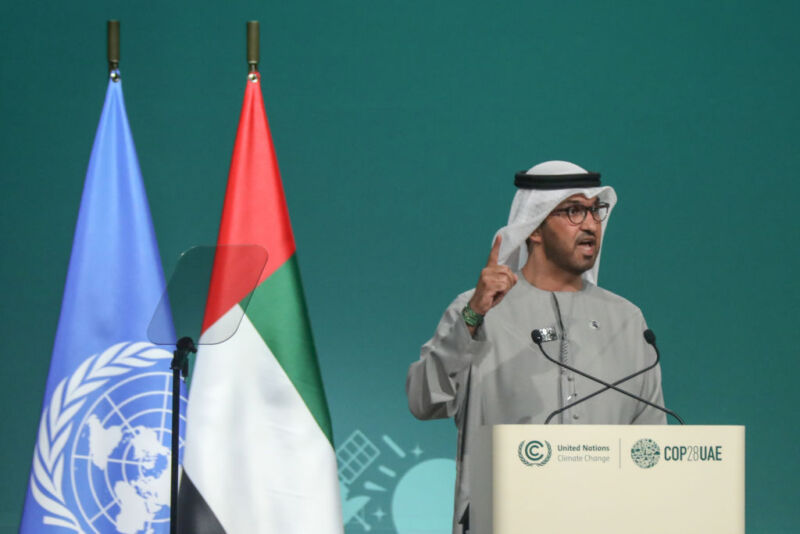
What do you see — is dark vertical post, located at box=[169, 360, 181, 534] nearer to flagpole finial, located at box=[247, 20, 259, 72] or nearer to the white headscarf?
the white headscarf

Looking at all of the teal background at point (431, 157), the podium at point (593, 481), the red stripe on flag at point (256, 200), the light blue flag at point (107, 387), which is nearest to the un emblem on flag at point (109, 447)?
the light blue flag at point (107, 387)

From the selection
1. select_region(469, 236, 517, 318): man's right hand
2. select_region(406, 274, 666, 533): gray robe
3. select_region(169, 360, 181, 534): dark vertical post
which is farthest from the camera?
select_region(406, 274, 666, 533): gray robe

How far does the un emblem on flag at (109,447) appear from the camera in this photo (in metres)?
3.21

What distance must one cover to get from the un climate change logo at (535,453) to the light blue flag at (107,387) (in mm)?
1403

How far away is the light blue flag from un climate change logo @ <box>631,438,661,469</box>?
1.55 m

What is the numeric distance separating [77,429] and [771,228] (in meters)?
2.59

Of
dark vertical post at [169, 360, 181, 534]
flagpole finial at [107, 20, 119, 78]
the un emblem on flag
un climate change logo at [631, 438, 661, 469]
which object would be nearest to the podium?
un climate change logo at [631, 438, 661, 469]

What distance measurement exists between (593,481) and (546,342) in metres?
0.95

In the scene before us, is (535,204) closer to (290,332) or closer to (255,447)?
(290,332)

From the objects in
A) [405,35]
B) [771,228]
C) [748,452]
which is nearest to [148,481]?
[405,35]

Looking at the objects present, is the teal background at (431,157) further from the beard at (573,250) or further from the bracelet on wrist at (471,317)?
the bracelet on wrist at (471,317)

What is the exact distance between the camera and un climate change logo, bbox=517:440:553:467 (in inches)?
86.3

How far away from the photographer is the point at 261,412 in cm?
328

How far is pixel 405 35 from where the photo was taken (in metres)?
4.14
